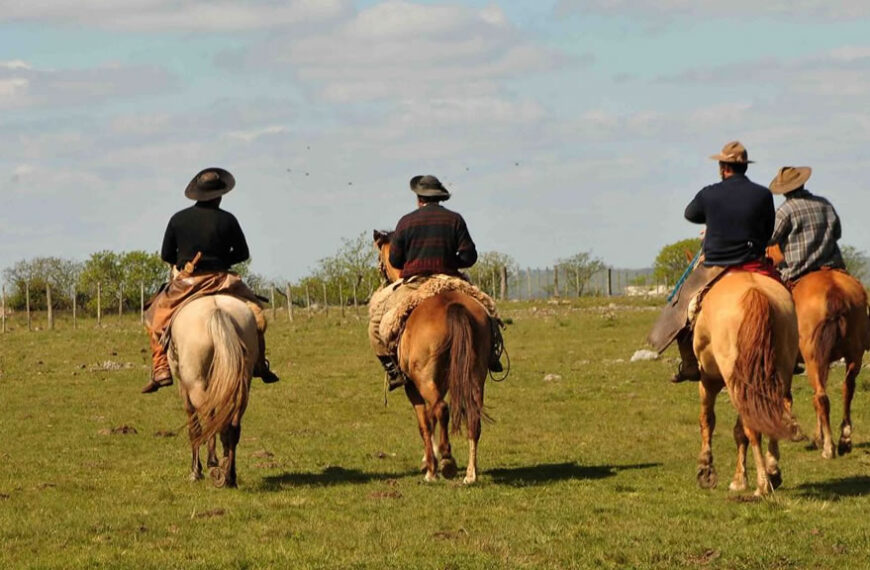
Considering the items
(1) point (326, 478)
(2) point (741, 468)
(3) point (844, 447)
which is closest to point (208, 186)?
(1) point (326, 478)

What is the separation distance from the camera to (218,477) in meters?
12.4

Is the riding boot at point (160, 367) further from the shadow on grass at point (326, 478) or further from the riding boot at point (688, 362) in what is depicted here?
the riding boot at point (688, 362)

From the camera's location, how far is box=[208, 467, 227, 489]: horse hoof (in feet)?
40.6

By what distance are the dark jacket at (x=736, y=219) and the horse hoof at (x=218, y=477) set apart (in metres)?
4.97

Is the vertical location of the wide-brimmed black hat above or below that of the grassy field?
above

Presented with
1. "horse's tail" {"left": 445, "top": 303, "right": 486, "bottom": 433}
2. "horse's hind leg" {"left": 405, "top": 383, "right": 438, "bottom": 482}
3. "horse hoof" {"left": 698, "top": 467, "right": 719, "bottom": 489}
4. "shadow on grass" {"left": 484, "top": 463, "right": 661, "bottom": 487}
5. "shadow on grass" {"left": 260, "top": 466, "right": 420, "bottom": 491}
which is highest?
"horse's tail" {"left": 445, "top": 303, "right": 486, "bottom": 433}

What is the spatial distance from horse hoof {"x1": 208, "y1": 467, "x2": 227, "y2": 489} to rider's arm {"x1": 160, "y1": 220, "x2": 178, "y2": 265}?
2.29 meters

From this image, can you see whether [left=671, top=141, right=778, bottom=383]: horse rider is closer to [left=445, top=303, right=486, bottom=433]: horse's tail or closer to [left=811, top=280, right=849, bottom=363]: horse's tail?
[left=445, top=303, right=486, bottom=433]: horse's tail

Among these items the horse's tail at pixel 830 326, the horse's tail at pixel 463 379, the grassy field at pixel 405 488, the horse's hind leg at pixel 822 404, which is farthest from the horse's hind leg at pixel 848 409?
the horse's tail at pixel 463 379

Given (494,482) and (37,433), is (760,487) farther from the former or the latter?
(37,433)

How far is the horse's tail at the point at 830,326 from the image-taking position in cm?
1418

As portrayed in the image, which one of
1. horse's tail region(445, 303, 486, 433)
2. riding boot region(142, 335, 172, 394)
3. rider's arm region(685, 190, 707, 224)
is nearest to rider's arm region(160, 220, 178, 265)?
riding boot region(142, 335, 172, 394)

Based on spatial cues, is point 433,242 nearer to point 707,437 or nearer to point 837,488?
point 707,437

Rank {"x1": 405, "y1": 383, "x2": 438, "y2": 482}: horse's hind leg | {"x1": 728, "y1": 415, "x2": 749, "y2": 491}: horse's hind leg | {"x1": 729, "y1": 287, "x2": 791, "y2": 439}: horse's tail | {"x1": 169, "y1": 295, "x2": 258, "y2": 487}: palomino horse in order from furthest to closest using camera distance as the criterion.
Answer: {"x1": 405, "y1": 383, "x2": 438, "y2": 482}: horse's hind leg → {"x1": 169, "y1": 295, "x2": 258, "y2": 487}: palomino horse → {"x1": 728, "y1": 415, "x2": 749, "y2": 491}: horse's hind leg → {"x1": 729, "y1": 287, "x2": 791, "y2": 439}: horse's tail
